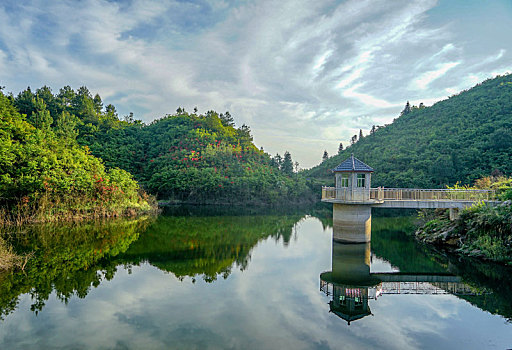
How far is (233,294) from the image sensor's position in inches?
384

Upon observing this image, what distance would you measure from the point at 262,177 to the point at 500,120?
100 feet

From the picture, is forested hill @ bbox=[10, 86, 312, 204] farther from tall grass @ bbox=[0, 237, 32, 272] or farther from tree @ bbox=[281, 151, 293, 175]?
tall grass @ bbox=[0, 237, 32, 272]

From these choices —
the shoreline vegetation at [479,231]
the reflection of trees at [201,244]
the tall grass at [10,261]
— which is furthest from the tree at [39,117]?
the shoreline vegetation at [479,231]

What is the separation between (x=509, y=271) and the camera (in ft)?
37.9

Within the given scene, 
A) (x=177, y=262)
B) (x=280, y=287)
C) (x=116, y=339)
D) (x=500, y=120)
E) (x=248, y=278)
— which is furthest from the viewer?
(x=500, y=120)

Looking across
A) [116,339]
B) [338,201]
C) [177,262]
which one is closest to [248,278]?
[177,262]

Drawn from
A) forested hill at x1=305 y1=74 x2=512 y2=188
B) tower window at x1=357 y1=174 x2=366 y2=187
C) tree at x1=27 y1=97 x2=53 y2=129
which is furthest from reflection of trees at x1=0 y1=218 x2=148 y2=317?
forested hill at x1=305 y1=74 x2=512 y2=188

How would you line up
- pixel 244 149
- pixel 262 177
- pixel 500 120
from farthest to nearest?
pixel 244 149
pixel 262 177
pixel 500 120

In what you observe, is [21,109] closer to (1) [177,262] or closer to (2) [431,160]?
(1) [177,262]

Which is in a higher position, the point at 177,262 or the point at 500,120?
the point at 500,120

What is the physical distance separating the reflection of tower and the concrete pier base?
519 mm

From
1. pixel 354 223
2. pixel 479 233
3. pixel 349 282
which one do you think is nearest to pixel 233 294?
pixel 349 282

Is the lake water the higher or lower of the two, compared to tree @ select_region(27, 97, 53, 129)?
lower

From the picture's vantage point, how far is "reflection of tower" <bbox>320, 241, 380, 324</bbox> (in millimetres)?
8773
